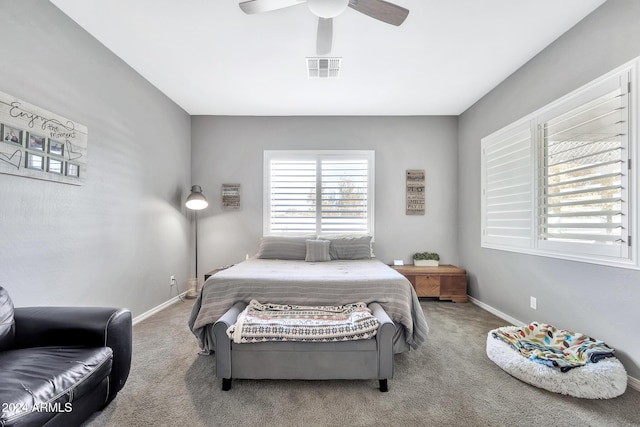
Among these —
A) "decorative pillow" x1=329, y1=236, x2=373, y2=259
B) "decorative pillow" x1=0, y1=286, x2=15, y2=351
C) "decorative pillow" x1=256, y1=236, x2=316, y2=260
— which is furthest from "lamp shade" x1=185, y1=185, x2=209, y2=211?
"decorative pillow" x1=0, y1=286, x2=15, y2=351

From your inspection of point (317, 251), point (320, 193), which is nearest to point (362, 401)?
point (317, 251)

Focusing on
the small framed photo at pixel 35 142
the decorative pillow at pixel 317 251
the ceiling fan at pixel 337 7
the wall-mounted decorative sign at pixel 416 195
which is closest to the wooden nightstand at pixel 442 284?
the wall-mounted decorative sign at pixel 416 195

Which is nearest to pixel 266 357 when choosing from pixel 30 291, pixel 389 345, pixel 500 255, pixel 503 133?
pixel 389 345

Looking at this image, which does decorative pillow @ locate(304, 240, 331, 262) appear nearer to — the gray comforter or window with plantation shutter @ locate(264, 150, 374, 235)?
window with plantation shutter @ locate(264, 150, 374, 235)

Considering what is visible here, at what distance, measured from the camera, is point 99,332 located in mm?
1562

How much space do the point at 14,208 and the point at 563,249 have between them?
4.25 meters

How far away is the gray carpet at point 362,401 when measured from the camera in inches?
61.8

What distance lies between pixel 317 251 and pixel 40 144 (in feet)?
8.72

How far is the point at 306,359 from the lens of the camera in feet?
5.97

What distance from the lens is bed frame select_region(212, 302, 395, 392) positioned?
1.80 metres

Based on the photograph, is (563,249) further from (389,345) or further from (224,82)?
(224,82)

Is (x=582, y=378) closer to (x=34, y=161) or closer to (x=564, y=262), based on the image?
(x=564, y=262)

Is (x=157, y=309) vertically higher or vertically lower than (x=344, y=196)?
lower

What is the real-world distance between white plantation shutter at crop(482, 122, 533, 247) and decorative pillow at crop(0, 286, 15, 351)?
4.06 metres
